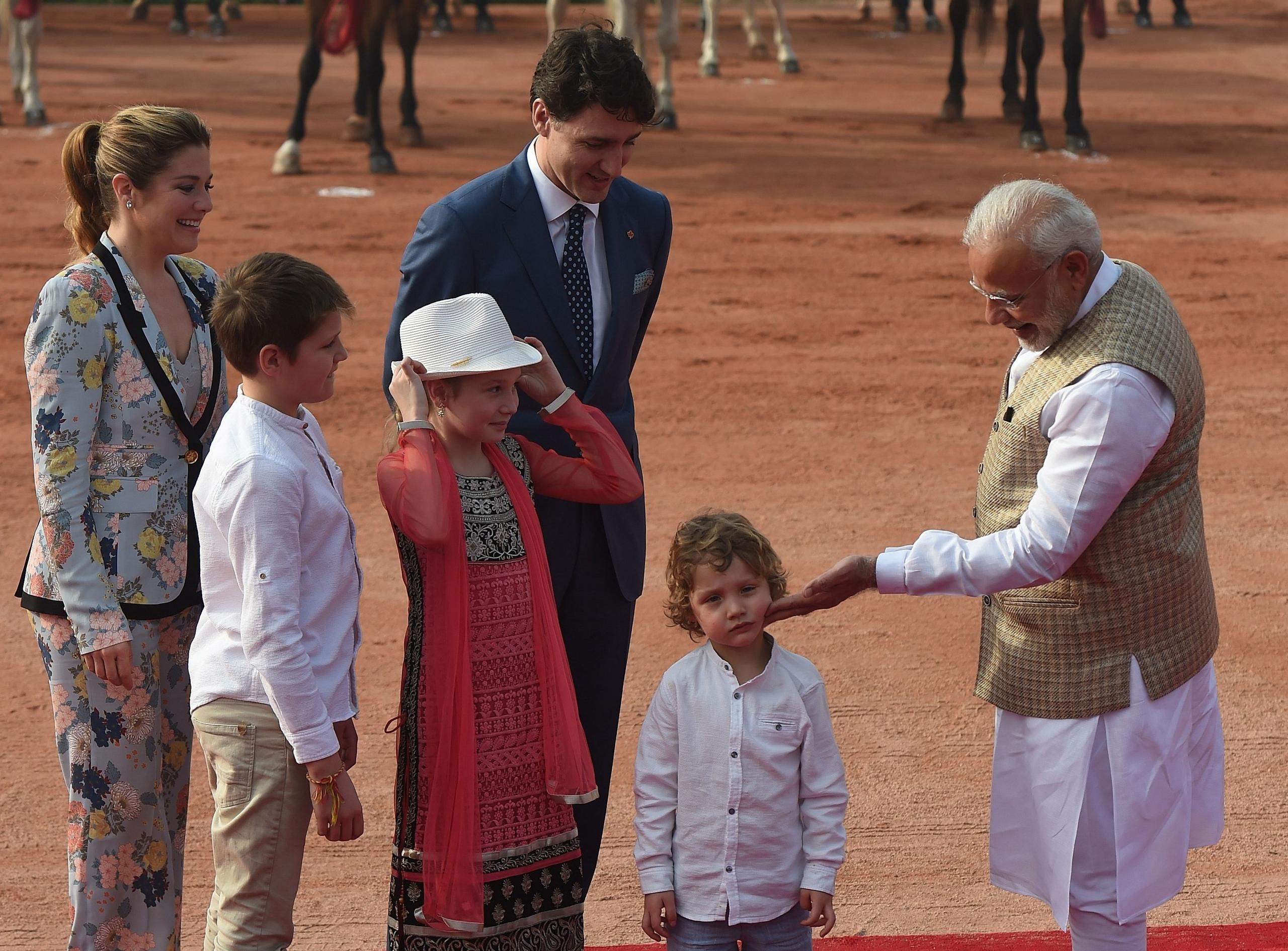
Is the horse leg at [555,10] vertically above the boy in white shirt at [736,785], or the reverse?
the horse leg at [555,10]

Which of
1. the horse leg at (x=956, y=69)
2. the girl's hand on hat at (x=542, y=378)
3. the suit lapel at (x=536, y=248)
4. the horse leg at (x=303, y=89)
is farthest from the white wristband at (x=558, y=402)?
the horse leg at (x=956, y=69)

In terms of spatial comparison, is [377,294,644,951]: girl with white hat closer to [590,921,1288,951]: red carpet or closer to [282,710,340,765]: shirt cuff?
[282,710,340,765]: shirt cuff

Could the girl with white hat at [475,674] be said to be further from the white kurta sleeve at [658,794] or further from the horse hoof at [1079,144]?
the horse hoof at [1079,144]

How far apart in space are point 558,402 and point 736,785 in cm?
84

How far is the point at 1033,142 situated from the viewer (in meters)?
14.0

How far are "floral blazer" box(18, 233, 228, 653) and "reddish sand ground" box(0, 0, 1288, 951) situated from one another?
48.2 inches

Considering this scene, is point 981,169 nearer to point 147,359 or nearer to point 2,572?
point 2,572

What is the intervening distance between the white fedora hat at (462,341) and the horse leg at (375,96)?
10.4 m

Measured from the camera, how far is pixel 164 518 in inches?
120

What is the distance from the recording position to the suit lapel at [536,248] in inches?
126

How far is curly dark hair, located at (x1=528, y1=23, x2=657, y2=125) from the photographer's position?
3047 mm

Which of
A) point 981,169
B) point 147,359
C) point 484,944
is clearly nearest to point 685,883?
point 484,944

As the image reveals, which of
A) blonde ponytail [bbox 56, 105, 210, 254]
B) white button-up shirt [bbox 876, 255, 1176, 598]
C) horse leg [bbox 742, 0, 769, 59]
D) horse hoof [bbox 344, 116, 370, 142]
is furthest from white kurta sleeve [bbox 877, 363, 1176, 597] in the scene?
horse leg [bbox 742, 0, 769, 59]

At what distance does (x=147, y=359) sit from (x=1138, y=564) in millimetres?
1969
